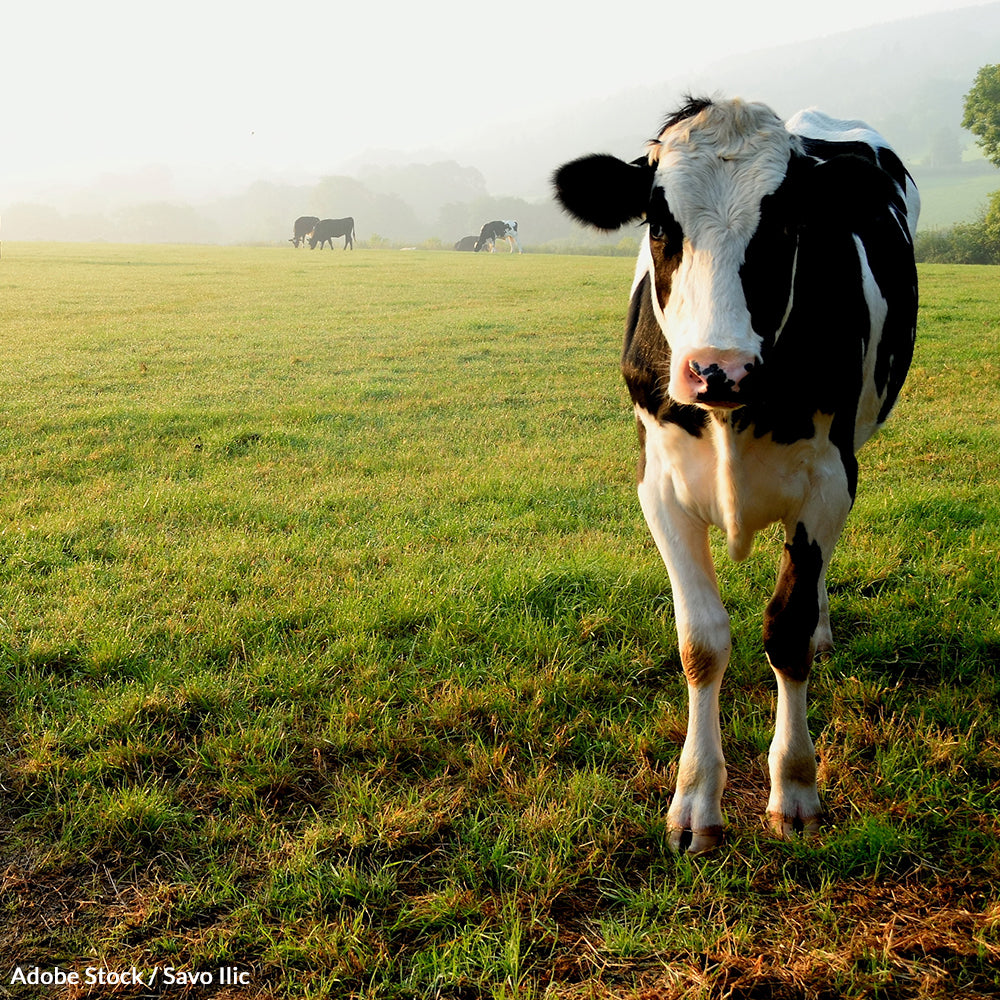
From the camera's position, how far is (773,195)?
2.67 meters

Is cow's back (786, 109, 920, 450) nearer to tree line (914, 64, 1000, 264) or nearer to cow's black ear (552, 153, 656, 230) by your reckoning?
cow's black ear (552, 153, 656, 230)

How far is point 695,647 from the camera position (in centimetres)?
313

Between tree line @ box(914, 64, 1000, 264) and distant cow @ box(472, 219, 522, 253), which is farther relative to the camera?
distant cow @ box(472, 219, 522, 253)

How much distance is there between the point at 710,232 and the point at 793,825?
1914 millimetres

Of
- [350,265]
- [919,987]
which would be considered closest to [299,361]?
[919,987]

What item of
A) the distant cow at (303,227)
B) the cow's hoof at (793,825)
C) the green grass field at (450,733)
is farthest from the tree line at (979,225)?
the cow's hoof at (793,825)

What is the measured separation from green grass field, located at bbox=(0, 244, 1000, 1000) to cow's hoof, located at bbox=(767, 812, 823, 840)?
0.19ft

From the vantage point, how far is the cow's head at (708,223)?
7.93 ft

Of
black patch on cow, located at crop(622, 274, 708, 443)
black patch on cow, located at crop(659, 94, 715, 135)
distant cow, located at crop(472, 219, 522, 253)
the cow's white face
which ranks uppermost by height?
distant cow, located at crop(472, 219, 522, 253)

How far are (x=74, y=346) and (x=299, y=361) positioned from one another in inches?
140

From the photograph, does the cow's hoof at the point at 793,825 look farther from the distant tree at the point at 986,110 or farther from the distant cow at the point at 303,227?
the distant cow at the point at 303,227

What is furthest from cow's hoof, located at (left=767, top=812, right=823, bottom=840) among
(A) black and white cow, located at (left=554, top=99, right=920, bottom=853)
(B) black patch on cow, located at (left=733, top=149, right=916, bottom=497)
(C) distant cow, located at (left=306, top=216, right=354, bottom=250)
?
(C) distant cow, located at (left=306, top=216, right=354, bottom=250)

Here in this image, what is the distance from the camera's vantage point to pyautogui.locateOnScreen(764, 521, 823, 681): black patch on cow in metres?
3.08

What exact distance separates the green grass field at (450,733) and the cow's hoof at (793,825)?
58mm
